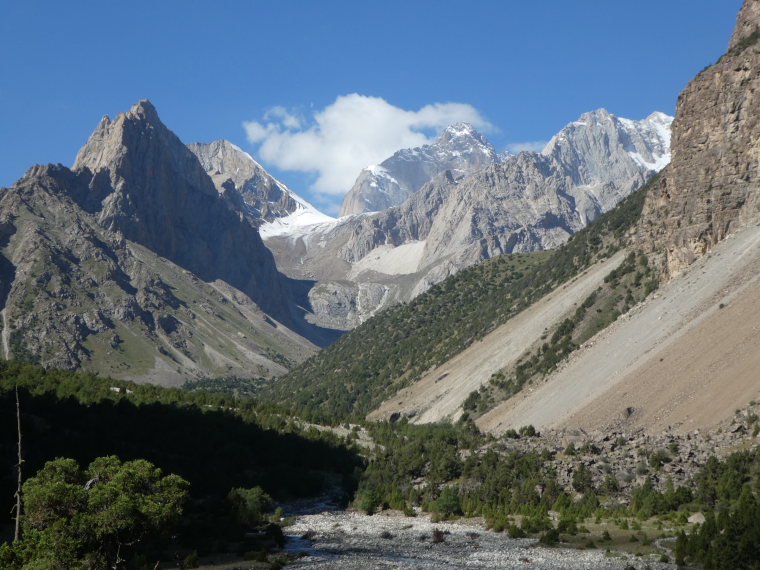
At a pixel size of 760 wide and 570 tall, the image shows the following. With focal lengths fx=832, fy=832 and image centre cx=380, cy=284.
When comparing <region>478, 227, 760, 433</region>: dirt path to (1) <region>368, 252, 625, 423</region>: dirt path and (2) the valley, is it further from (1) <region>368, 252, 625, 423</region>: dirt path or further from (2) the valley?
(1) <region>368, 252, 625, 423</region>: dirt path

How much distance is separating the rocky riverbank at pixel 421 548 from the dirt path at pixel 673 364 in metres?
24.5

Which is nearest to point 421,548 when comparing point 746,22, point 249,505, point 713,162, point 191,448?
point 249,505

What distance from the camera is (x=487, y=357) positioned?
4870 inches

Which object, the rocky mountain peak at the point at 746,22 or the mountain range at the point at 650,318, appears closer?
the mountain range at the point at 650,318

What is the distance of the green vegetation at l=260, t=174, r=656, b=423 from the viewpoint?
14375 cm

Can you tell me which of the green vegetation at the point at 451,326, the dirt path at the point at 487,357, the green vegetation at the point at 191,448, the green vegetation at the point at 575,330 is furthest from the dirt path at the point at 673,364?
the green vegetation at the point at 451,326

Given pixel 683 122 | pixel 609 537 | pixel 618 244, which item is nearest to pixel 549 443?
pixel 609 537

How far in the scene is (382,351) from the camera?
189 meters

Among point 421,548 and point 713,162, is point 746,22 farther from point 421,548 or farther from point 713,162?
point 421,548

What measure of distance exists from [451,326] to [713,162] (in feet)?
252

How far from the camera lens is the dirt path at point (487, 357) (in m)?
118

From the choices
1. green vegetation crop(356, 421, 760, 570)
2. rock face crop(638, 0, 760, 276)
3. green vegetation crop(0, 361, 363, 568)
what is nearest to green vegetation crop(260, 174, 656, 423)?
rock face crop(638, 0, 760, 276)

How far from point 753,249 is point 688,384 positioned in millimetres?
23635

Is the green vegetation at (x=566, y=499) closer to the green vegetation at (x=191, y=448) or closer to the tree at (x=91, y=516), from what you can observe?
the green vegetation at (x=191, y=448)
